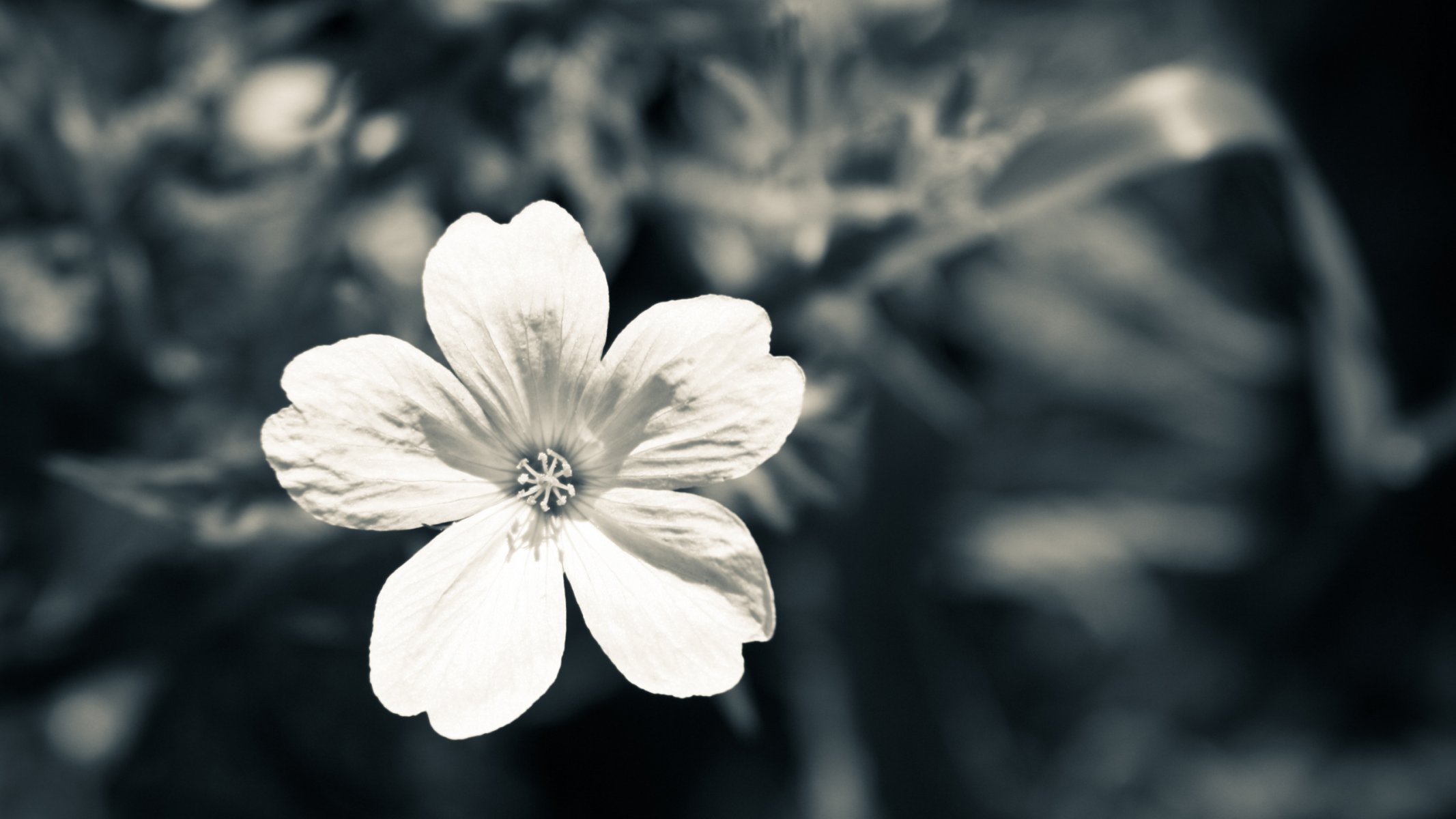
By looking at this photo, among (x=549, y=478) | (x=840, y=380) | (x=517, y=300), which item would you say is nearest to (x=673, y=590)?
(x=549, y=478)

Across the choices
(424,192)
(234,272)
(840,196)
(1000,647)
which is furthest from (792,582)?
(234,272)

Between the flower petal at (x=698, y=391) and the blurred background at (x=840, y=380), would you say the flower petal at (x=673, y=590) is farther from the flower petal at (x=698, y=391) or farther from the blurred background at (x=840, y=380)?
the blurred background at (x=840, y=380)

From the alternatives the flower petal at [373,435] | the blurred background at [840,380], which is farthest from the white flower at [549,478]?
the blurred background at [840,380]

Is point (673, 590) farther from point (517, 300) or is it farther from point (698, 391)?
point (517, 300)

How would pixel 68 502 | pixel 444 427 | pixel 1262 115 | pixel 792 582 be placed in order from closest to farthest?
pixel 444 427, pixel 1262 115, pixel 68 502, pixel 792 582

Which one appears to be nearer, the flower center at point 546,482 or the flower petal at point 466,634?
the flower petal at point 466,634

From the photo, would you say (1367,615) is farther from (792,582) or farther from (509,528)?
(509,528)
